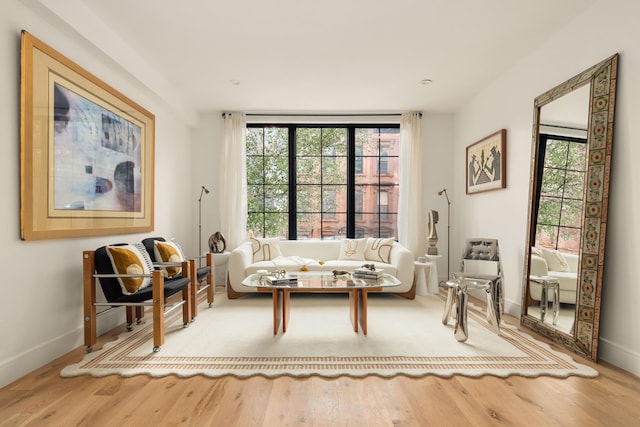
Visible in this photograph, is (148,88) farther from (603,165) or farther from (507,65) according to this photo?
(603,165)

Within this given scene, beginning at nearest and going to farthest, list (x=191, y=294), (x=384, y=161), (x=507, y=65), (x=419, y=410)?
(x=419, y=410)
(x=191, y=294)
(x=507, y=65)
(x=384, y=161)

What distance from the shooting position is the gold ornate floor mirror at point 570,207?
261 cm

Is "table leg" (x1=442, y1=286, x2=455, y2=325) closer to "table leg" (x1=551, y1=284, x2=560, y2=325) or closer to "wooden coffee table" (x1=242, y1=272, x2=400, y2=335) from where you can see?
"wooden coffee table" (x1=242, y1=272, x2=400, y2=335)

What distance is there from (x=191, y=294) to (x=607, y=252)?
3515mm

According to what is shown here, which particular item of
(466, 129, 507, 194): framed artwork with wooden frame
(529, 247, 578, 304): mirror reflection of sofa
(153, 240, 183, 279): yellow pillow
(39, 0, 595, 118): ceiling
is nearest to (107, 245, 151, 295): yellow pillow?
(153, 240, 183, 279): yellow pillow

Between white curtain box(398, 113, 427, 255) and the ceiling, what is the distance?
0.78 m

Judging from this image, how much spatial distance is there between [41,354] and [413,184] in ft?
15.6

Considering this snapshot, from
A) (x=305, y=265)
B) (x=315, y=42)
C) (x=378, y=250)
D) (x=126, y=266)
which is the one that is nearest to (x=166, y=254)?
(x=126, y=266)

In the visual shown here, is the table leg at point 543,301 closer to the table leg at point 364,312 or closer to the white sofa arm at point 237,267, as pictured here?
the table leg at point 364,312

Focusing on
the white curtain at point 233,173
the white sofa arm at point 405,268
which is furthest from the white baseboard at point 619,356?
the white curtain at point 233,173

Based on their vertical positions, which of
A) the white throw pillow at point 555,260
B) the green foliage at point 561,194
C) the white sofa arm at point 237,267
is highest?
the green foliage at point 561,194

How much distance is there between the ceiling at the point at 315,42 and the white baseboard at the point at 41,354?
232 cm

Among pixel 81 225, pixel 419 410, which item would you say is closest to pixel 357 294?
pixel 419 410

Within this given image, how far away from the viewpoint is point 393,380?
90.0 inches
